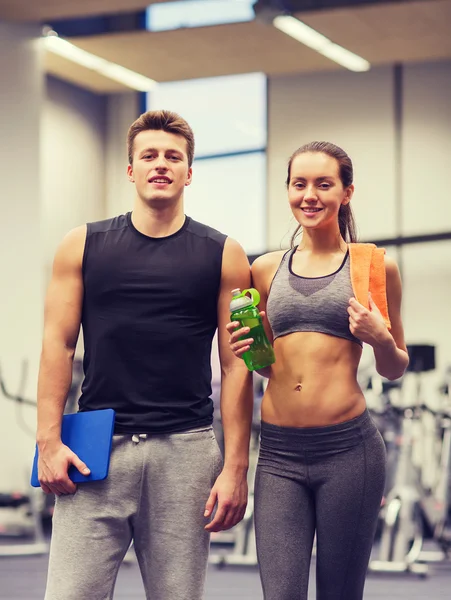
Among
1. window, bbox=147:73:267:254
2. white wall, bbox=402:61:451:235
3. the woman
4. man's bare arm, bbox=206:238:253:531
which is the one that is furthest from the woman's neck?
window, bbox=147:73:267:254

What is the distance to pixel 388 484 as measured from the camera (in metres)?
6.79

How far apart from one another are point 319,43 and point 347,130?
1.40 meters

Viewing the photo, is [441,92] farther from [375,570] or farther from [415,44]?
[375,570]

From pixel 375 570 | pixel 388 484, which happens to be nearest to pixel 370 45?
pixel 388 484

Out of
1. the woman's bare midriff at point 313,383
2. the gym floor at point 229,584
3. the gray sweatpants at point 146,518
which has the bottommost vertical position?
the gym floor at point 229,584

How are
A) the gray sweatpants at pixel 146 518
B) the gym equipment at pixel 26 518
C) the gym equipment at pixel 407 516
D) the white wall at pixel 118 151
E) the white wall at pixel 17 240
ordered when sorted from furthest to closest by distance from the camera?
the white wall at pixel 118 151, the white wall at pixel 17 240, the gym equipment at pixel 26 518, the gym equipment at pixel 407 516, the gray sweatpants at pixel 146 518

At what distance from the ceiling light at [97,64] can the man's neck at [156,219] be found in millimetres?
5539

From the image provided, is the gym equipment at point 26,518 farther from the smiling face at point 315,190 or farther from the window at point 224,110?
the smiling face at point 315,190

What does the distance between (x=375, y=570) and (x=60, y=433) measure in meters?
3.86

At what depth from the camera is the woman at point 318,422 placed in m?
2.12

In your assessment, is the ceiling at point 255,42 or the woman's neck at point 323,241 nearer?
the woman's neck at point 323,241

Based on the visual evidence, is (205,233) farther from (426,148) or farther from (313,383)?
(426,148)

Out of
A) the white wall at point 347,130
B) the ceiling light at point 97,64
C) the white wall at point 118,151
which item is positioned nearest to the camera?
the ceiling light at point 97,64

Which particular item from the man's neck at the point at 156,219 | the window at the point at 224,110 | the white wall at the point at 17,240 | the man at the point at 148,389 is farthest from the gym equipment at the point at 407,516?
the window at the point at 224,110
